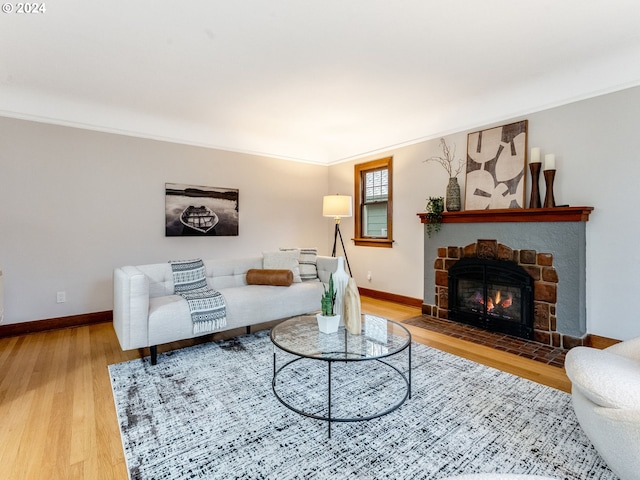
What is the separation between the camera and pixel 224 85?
3236 millimetres

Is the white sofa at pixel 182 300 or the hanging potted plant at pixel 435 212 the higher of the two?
the hanging potted plant at pixel 435 212

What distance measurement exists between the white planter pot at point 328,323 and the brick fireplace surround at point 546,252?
1.80 meters

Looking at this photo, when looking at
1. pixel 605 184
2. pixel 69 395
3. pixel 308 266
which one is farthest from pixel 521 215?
pixel 69 395

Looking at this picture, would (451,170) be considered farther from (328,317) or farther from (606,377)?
(606,377)

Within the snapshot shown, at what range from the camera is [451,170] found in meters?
4.01

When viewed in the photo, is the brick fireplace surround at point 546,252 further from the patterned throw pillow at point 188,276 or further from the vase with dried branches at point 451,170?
the patterned throw pillow at point 188,276

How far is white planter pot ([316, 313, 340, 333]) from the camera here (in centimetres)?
221

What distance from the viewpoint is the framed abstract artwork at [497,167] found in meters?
3.35

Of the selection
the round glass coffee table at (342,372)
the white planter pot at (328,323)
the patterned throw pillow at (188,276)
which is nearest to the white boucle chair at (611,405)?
the round glass coffee table at (342,372)

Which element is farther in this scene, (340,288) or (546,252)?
(546,252)

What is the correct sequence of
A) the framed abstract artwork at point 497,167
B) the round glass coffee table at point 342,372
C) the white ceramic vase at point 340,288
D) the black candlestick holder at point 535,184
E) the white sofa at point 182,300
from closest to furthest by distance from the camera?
the round glass coffee table at point 342,372 → the white ceramic vase at point 340,288 → the white sofa at point 182,300 → the black candlestick holder at point 535,184 → the framed abstract artwork at point 497,167

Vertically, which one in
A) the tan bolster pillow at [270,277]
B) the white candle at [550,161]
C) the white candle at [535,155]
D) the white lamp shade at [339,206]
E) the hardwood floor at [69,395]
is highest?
the white candle at [535,155]

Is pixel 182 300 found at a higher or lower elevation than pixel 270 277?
lower

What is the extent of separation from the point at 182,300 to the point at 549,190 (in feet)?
11.7
